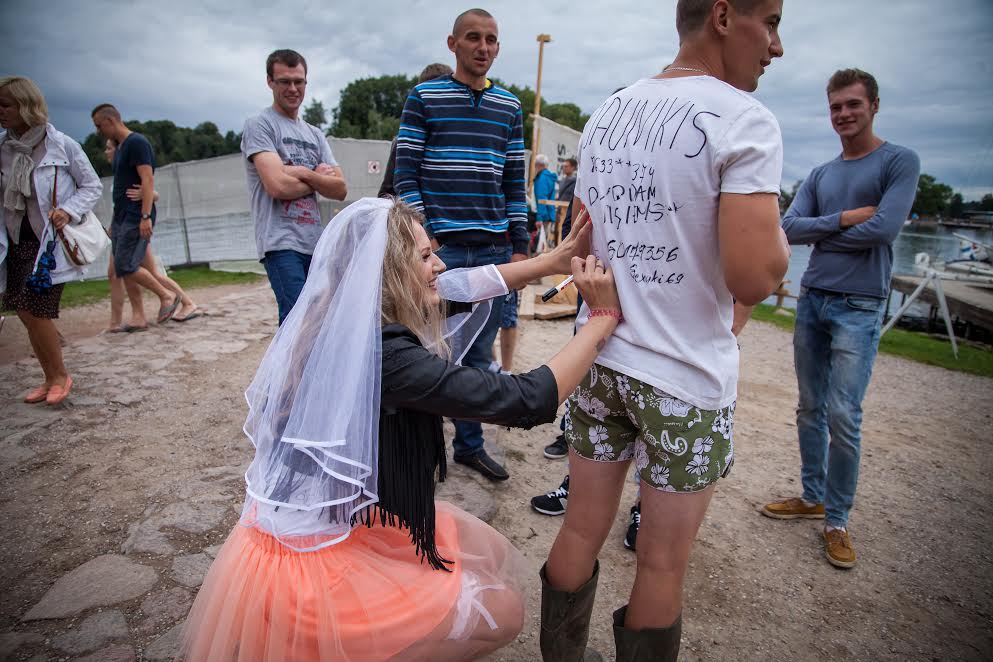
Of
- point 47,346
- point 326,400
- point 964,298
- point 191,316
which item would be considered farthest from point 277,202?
point 964,298

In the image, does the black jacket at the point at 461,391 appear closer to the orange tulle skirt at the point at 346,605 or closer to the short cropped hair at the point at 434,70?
the orange tulle skirt at the point at 346,605

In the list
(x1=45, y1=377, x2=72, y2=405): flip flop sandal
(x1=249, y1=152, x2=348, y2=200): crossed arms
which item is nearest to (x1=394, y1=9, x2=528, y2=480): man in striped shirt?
(x1=249, y1=152, x2=348, y2=200): crossed arms

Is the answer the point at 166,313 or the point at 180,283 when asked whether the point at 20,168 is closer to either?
the point at 166,313

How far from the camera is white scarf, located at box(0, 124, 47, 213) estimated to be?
355cm

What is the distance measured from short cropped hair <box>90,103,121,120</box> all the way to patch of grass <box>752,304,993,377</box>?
26.3 feet

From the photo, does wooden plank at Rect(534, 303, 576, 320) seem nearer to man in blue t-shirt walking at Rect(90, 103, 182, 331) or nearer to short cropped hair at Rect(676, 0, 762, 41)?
man in blue t-shirt walking at Rect(90, 103, 182, 331)

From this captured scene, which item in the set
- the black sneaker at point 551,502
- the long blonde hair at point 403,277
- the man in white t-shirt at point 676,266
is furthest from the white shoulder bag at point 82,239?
the man in white t-shirt at point 676,266

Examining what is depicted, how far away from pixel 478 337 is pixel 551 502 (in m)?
0.97

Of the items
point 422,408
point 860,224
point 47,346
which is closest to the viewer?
point 422,408

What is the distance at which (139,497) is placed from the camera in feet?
9.21

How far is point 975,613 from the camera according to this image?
7.68ft

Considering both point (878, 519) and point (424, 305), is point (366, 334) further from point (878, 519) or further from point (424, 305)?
point (878, 519)

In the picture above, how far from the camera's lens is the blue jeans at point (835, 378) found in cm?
259

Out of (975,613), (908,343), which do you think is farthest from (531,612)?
(908,343)
